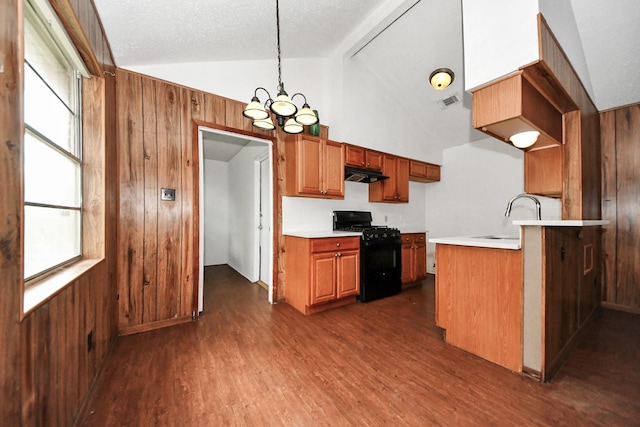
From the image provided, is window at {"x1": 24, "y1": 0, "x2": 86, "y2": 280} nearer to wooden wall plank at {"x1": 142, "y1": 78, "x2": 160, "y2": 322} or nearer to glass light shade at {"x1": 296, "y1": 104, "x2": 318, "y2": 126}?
wooden wall plank at {"x1": 142, "y1": 78, "x2": 160, "y2": 322}

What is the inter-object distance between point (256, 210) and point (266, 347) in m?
2.41

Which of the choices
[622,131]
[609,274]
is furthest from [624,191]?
[609,274]

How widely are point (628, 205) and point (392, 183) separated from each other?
289 cm

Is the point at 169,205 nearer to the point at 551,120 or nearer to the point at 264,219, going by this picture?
the point at 264,219

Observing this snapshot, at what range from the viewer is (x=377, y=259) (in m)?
3.24

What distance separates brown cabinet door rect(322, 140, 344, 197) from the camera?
3.20 metres

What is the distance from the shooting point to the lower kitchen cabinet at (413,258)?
3.75m

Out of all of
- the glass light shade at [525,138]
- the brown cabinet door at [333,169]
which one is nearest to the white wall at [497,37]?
the glass light shade at [525,138]

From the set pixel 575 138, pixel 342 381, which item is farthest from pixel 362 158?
pixel 342 381

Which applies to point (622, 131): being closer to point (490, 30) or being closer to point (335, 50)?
point (490, 30)

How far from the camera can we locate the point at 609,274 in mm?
3109

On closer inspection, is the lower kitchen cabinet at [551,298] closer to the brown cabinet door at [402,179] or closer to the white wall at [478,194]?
the white wall at [478,194]

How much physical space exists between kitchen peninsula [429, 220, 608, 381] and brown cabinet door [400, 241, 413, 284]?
1560mm

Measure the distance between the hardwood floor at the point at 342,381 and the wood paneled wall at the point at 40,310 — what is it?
1.02 ft
